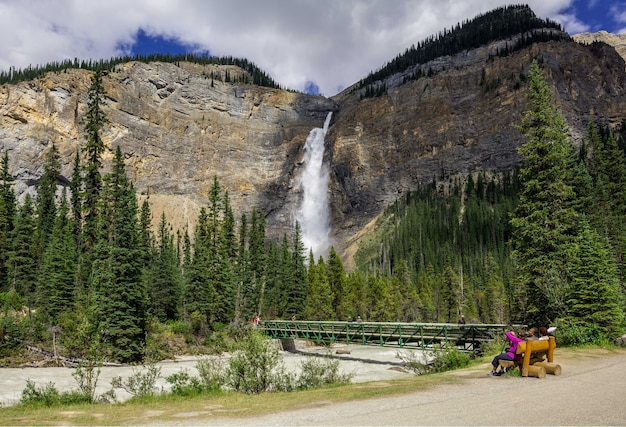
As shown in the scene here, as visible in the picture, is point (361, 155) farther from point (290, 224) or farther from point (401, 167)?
point (290, 224)

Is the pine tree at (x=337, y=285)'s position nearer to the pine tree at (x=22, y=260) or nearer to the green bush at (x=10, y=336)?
the pine tree at (x=22, y=260)

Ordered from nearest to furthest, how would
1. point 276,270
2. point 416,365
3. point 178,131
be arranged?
point 416,365 → point 276,270 → point 178,131

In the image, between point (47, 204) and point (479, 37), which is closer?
point (47, 204)

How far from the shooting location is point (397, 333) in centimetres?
3112

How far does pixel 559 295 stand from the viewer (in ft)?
62.7

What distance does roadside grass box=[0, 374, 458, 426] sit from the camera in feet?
25.9

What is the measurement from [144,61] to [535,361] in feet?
542

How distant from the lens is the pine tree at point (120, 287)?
28359 millimetres

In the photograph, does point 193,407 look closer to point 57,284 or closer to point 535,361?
point 535,361

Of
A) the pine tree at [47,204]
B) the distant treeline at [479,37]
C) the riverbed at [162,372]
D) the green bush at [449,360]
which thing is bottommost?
the riverbed at [162,372]

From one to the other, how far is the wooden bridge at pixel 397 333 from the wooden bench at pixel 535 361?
26.8 ft

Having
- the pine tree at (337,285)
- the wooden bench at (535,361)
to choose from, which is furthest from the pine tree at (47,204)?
the wooden bench at (535,361)

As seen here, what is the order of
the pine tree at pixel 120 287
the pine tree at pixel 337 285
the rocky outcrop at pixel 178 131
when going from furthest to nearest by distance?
1. the rocky outcrop at pixel 178 131
2. the pine tree at pixel 337 285
3. the pine tree at pixel 120 287

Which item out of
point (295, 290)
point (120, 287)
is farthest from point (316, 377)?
point (295, 290)
